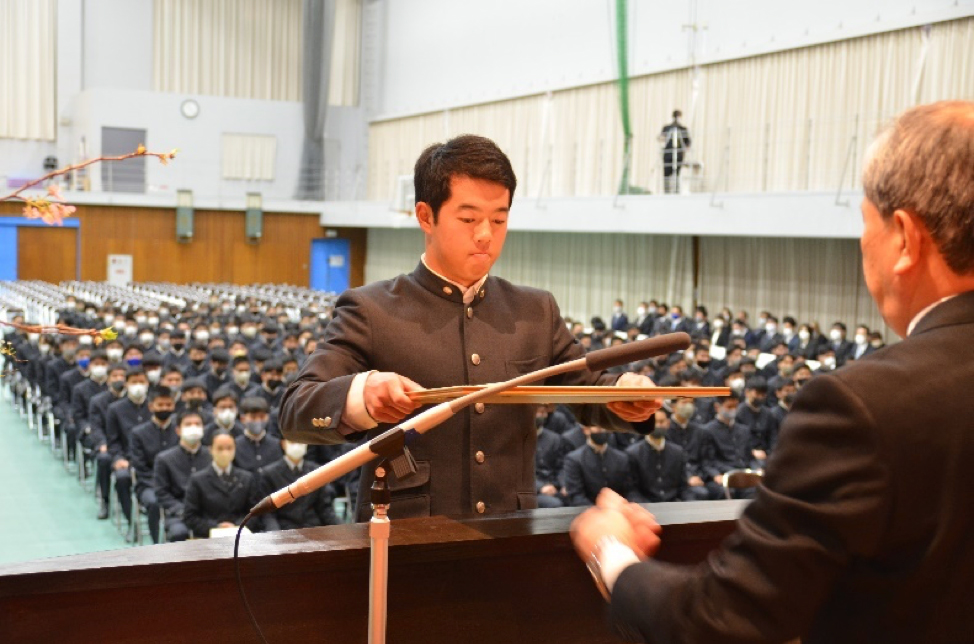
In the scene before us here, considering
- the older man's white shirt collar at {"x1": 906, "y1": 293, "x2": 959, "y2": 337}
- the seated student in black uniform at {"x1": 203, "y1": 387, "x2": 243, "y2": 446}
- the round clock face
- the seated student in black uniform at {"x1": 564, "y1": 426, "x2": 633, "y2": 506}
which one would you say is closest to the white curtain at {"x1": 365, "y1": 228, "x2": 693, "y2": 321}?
the round clock face

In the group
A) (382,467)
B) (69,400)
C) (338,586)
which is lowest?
(69,400)

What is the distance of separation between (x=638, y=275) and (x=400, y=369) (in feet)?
64.8

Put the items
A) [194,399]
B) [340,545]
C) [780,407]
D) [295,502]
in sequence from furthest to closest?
[780,407]
[194,399]
[295,502]
[340,545]

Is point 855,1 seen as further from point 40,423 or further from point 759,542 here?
point 759,542

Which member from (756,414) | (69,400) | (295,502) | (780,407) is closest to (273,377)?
(69,400)

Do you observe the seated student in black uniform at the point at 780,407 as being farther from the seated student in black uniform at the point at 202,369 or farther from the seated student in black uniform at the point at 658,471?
the seated student in black uniform at the point at 202,369

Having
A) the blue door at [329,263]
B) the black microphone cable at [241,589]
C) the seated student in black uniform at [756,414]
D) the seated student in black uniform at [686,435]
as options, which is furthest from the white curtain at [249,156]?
the black microphone cable at [241,589]

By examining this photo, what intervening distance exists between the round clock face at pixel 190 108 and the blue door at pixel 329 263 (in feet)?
15.6

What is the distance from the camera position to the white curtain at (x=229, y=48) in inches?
1203

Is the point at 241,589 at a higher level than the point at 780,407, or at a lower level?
higher

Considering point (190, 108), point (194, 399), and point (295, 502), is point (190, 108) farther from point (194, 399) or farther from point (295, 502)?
point (295, 502)

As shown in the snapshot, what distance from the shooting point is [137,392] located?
10.0 m

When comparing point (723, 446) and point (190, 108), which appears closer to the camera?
point (723, 446)

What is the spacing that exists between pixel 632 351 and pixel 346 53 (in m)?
31.6
